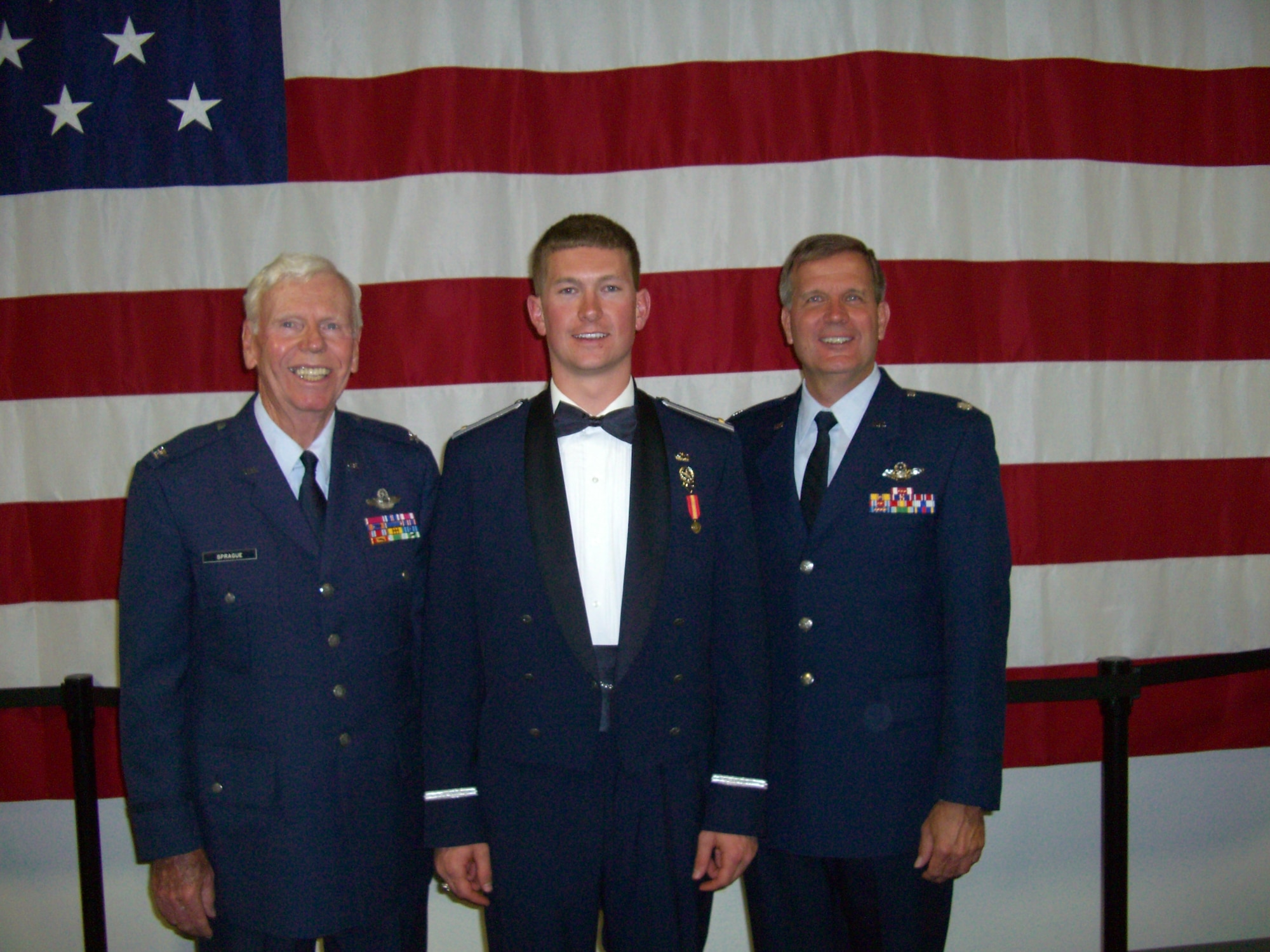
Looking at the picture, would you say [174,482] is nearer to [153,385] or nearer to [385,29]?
Answer: [153,385]

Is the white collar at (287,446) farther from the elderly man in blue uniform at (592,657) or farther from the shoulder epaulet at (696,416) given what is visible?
the shoulder epaulet at (696,416)

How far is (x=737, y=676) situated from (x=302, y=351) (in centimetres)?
98

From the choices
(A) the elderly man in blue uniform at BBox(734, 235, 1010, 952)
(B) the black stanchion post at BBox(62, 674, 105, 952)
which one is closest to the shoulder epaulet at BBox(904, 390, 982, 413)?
(A) the elderly man in blue uniform at BBox(734, 235, 1010, 952)

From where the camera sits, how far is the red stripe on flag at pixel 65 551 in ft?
7.95

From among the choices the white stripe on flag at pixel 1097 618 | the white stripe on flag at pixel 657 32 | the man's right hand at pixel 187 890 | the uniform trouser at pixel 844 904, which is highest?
the white stripe on flag at pixel 657 32

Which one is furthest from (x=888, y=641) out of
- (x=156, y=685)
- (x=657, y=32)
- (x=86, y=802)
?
(x=86, y=802)

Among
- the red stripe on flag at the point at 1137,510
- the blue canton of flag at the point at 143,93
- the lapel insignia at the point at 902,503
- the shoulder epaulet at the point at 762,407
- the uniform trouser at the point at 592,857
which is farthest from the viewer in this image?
the red stripe on flag at the point at 1137,510

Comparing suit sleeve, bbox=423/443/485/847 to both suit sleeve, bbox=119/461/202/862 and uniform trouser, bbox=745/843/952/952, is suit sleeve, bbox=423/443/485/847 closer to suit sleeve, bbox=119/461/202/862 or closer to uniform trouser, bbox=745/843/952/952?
suit sleeve, bbox=119/461/202/862

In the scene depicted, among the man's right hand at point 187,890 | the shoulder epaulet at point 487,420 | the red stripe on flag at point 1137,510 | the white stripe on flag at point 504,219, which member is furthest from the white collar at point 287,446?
the red stripe on flag at point 1137,510

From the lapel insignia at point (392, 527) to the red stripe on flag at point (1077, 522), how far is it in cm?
124

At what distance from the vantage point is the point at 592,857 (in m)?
1.45

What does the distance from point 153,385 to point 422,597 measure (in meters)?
1.29

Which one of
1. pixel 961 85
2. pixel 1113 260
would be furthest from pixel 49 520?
pixel 1113 260

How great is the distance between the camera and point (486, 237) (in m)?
2.42
